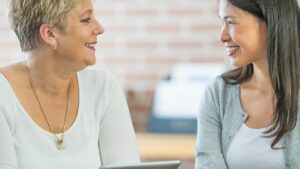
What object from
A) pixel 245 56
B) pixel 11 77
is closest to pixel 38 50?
pixel 11 77

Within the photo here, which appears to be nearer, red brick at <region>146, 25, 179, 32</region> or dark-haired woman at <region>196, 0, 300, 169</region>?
dark-haired woman at <region>196, 0, 300, 169</region>

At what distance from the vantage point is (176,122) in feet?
11.5

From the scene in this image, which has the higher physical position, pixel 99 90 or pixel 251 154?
pixel 99 90

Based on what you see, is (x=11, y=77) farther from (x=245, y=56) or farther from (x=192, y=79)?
(x=192, y=79)

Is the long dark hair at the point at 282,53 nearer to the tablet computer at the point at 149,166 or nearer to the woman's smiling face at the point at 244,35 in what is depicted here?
the woman's smiling face at the point at 244,35

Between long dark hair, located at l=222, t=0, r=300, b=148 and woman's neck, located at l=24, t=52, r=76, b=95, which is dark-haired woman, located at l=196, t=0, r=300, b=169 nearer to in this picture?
long dark hair, located at l=222, t=0, r=300, b=148

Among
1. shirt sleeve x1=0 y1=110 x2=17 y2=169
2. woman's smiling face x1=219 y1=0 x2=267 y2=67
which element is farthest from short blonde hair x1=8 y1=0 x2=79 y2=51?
woman's smiling face x1=219 y1=0 x2=267 y2=67

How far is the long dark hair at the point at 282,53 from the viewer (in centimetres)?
214

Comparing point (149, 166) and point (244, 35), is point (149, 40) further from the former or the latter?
point (149, 166)

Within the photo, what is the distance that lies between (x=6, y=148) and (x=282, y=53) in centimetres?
93

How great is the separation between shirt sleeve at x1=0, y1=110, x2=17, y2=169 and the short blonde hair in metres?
0.28

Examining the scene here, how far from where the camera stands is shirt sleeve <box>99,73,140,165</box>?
7.20ft

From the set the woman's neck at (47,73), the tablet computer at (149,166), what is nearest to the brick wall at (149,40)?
the woman's neck at (47,73)

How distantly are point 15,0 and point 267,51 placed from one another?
826 millimetres
